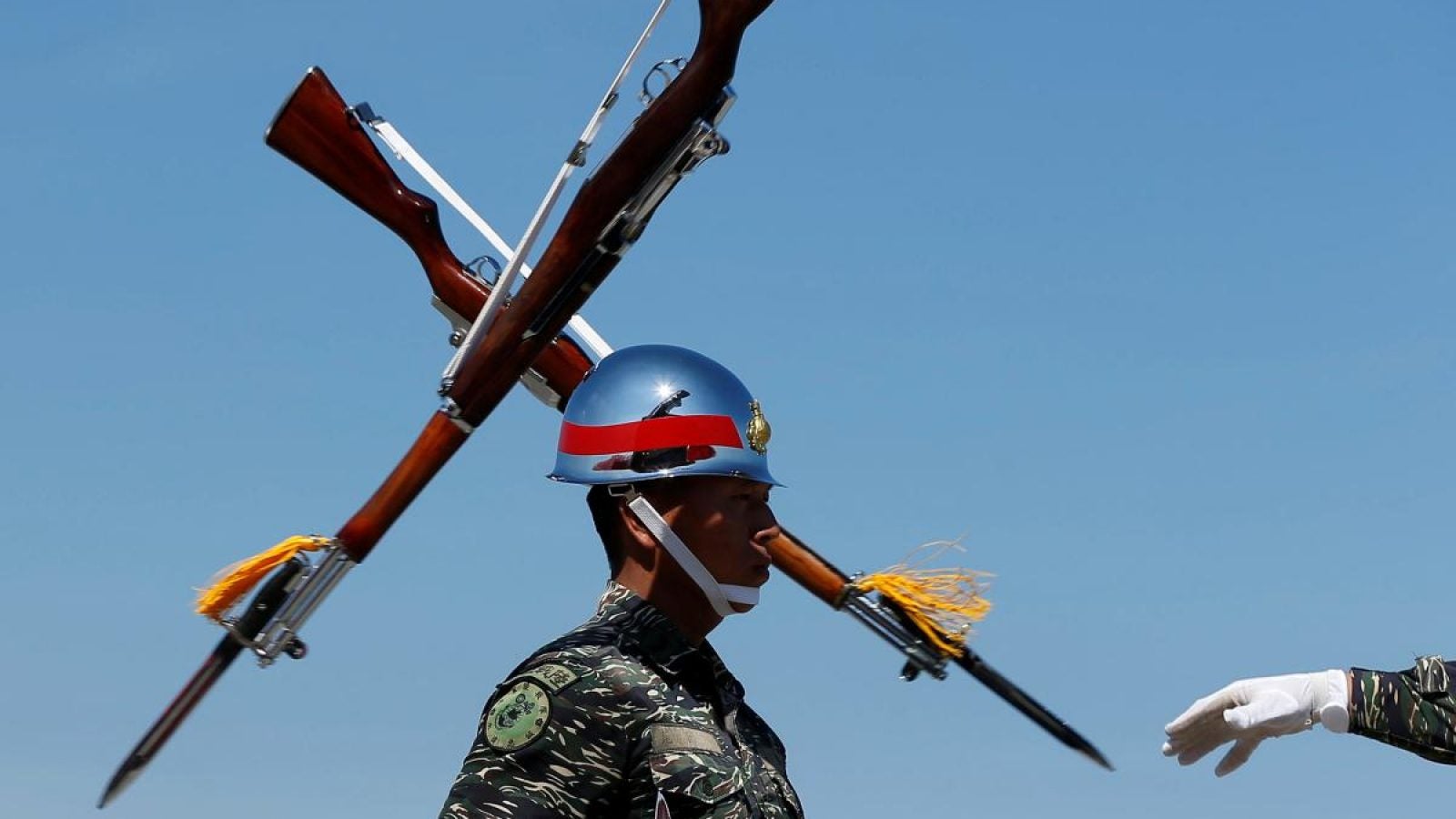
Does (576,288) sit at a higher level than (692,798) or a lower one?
higher

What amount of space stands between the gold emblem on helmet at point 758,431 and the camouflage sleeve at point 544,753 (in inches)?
52.1

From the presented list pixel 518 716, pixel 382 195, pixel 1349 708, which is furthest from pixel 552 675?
pixel 382 195

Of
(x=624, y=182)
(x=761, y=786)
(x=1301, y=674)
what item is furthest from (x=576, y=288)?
(x=1301, y=674)

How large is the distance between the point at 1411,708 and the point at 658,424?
345 cm

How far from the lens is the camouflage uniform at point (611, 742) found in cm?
804

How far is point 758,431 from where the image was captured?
9.13 metres

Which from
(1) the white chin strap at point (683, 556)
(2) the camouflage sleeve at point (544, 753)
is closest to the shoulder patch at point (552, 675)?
(2) the camouflage sleeve at point (544, 753)

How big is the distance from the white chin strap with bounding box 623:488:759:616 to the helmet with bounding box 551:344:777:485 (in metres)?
0.12

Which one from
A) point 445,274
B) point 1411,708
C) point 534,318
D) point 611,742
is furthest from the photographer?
point 445,274

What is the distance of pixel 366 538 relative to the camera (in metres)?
11.3

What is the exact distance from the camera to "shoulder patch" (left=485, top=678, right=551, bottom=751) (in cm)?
807

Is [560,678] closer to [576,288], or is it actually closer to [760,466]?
[760,466]

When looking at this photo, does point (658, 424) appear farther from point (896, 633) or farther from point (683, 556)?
point (896, 633)

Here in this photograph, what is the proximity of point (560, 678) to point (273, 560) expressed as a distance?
344cm
